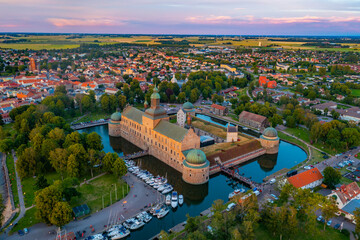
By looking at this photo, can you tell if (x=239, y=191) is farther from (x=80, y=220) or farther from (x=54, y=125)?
(x=54, y=125)

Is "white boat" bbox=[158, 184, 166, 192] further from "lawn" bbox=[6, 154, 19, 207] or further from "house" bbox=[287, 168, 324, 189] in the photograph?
"lawn" bbox=[6, 154, 19, 207]

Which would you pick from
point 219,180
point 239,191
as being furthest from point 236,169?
point 239,191

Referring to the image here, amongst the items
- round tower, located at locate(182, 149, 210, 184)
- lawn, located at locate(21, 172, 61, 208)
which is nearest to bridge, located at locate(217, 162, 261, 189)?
round tower, located at locate(182, 149, 210, 184)

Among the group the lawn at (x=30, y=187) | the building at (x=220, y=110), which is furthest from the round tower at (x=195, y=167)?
the building at (x=220, y=110)

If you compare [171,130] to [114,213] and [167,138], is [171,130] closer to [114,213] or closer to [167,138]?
[167,138]

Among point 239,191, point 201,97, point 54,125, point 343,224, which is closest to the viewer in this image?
point 343,224

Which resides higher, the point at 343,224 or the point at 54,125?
the point at 54,125

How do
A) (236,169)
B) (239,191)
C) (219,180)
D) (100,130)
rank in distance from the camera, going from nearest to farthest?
(239,191)
(219,180)
(236,169)
(100,130)
